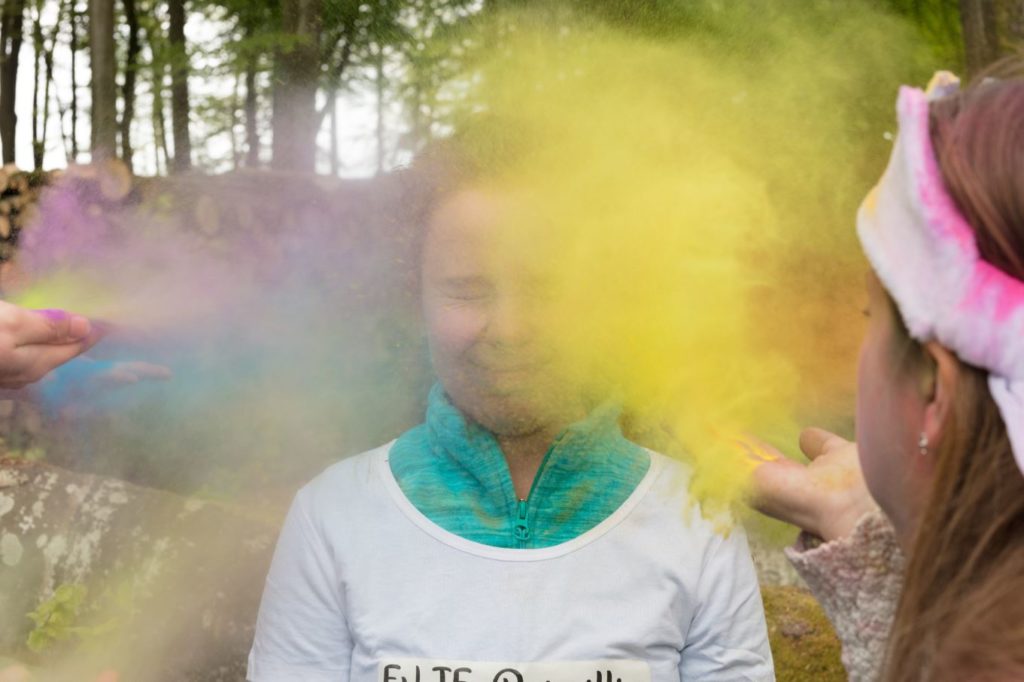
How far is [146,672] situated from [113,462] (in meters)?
0.50

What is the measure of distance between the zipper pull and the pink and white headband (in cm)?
74

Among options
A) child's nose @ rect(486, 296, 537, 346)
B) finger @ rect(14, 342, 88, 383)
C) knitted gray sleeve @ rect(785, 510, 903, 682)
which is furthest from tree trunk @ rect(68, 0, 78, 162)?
knitted gray sleeve @ rect(785, 510, 903, 682)

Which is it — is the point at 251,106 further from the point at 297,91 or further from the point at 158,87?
the point at 158,87

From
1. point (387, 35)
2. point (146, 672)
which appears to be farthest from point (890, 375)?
point (146, 672)

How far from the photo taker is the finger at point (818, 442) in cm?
119

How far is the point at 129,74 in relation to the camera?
2301 mm

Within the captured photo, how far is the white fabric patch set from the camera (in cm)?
130

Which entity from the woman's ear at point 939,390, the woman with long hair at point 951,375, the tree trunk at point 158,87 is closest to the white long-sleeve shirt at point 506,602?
the woman with long hair at point 951,375

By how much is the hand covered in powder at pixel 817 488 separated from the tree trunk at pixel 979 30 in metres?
1.30

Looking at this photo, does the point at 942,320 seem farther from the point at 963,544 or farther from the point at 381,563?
the point at 381,563

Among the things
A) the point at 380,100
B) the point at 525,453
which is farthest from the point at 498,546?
the point at 380,100

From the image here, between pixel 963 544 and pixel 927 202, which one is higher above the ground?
pixel 927 202

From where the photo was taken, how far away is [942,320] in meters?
0.72

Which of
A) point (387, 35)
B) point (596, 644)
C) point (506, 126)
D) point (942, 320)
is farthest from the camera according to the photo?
point (387, 35)
